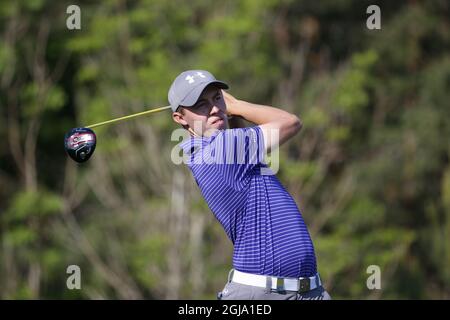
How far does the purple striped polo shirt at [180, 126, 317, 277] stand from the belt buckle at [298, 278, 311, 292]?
0.02 meters

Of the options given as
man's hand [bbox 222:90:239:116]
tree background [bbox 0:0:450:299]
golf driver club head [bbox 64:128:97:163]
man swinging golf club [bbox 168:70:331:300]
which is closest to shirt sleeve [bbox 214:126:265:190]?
man swinging golf club [bbox 168:70:331:300]

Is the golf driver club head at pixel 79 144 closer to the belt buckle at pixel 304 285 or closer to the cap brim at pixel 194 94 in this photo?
the cap brim at pixel 194 94

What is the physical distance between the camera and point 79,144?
5125mm

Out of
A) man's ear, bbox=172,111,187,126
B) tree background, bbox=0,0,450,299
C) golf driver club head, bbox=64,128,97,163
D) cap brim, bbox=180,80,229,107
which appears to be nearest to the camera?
cap brim, bbox=180,80,229,107

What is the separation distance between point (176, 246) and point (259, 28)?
478 centimetres

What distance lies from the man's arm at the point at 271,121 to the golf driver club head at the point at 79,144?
740 millimetres

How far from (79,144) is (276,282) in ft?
4.02

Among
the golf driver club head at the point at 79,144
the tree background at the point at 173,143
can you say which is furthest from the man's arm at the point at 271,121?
the tree background at the point at 173,143

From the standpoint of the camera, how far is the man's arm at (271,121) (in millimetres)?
4871

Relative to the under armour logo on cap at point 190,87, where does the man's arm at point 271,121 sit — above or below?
below

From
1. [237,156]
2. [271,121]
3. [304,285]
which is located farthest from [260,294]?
[271,121]

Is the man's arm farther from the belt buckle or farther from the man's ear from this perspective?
the belt buckle

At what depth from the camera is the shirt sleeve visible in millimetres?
4754
